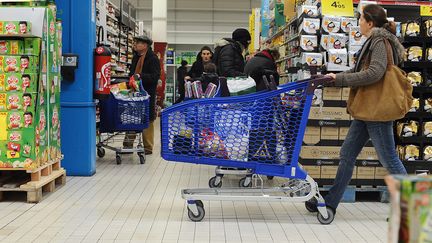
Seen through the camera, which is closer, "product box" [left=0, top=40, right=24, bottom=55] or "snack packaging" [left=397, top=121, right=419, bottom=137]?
"product box" [left=0, top=40, right=24, bottom=55]

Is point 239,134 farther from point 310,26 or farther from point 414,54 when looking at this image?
point 414,54

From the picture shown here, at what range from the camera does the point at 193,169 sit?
6668mm

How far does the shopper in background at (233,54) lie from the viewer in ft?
19.2

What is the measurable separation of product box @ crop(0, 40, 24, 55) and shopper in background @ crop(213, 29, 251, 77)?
2.27m

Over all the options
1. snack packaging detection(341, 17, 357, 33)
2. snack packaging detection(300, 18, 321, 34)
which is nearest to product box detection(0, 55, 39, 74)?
snack packaging detection(300, 18, 321, 34)

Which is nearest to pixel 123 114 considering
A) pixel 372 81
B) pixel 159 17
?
pixel 372 81

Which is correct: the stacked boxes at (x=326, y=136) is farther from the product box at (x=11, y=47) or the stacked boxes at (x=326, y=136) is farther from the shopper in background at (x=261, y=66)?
the product box at (x=11, y=47)

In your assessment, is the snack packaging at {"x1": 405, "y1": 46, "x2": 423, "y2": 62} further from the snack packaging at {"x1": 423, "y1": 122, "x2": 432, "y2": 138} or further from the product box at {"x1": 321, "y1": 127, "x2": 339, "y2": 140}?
the product box at {"x1": 321, "y1": 127, "x2": 339, "y2": 140}

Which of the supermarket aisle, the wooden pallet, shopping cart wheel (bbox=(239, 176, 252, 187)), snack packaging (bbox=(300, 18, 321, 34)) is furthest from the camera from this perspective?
shopping cart wheel (bbox=(239, 176, 252, 187))

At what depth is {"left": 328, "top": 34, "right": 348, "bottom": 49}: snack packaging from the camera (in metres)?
4.79

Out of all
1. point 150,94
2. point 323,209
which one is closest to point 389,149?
point 323,209

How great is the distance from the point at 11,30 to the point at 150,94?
11.3ft

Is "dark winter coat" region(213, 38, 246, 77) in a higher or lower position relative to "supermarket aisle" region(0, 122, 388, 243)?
higher

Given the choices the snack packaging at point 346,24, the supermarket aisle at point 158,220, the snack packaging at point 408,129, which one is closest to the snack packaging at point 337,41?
the snack packaging at point 346,24
